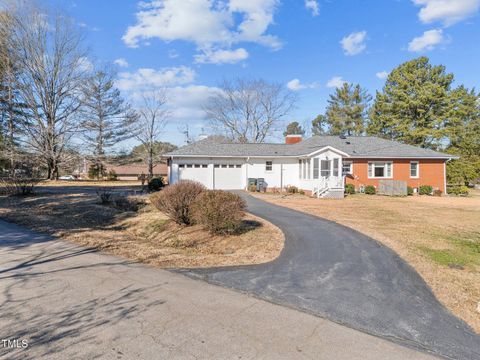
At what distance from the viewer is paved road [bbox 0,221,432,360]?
3.12m

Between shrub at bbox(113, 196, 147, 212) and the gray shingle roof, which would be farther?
the gray shingle roof

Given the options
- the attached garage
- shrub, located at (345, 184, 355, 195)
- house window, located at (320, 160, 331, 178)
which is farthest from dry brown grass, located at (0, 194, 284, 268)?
shrub, located at (345, 184, 355, 195)

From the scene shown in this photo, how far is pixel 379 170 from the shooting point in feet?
78.9

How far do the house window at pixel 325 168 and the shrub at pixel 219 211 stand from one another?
1388 cm

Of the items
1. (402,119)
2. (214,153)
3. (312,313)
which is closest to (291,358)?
(312,313)

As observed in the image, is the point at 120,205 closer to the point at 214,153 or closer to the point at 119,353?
the point at 214,153

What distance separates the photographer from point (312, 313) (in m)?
4.11

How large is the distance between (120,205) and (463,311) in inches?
532

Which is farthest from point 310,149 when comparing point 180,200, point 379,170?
point 180,200

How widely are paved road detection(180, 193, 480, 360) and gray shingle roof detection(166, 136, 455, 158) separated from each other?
15.6 m

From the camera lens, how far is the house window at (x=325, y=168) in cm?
2130

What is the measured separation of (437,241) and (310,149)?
15034mm

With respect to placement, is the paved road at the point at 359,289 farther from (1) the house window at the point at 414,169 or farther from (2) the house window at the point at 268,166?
(1) the house window at the point at 414,169

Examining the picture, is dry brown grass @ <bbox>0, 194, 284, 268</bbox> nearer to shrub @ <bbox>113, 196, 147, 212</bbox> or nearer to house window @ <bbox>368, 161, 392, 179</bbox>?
shrub @ <bbox>113, 196, 147, 212</bbox>
